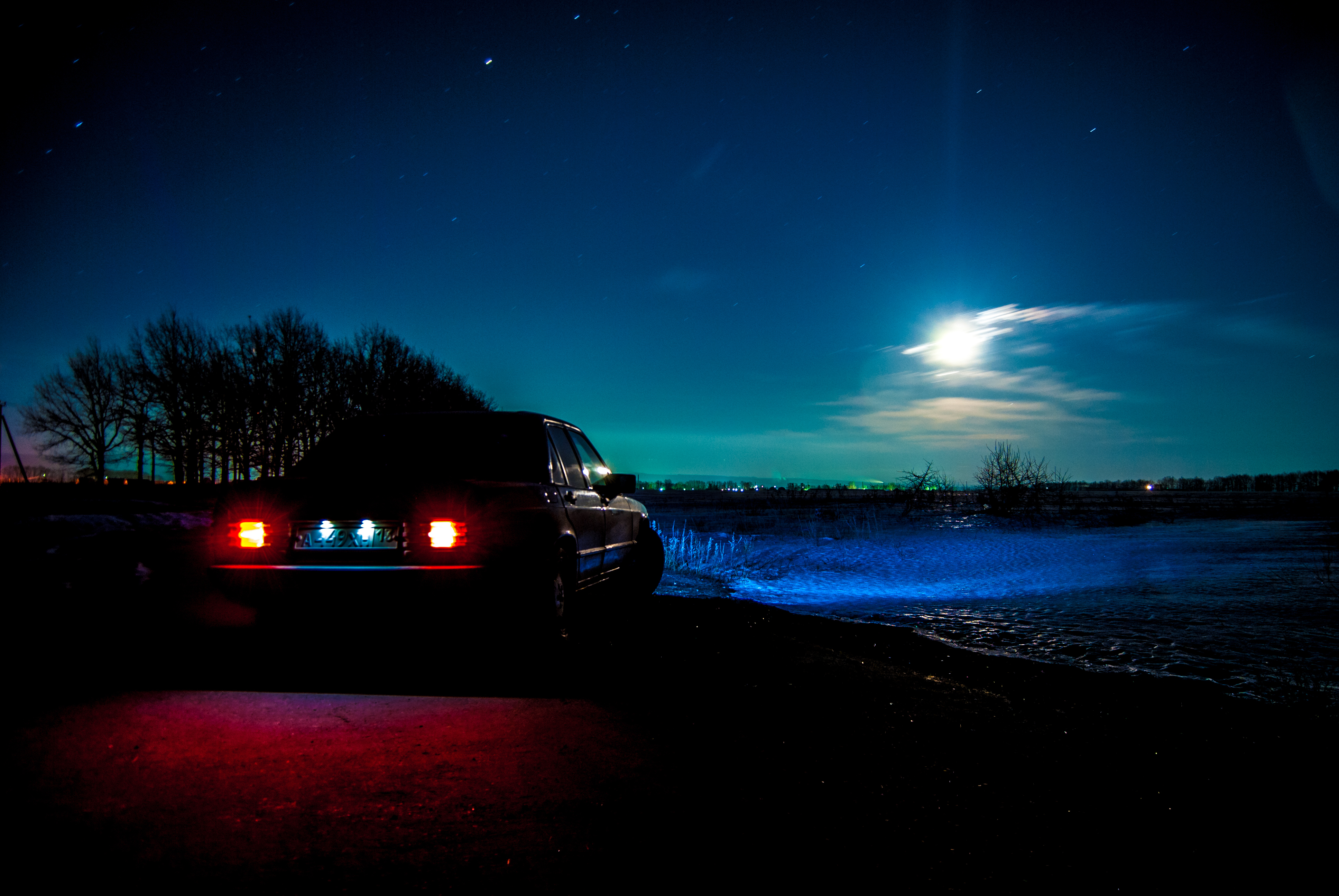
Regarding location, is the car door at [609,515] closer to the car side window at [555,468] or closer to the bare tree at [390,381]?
the car side window at [555,468]

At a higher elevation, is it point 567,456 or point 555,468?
point 567,456

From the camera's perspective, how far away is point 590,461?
23.0ft

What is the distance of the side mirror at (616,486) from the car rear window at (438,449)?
104cm

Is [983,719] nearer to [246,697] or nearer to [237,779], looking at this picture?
[237,779]

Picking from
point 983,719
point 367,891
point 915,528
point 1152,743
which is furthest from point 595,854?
point 915,528

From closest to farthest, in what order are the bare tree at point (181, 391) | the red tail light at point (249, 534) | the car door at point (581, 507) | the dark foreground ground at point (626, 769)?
the dark foreground ground at point (626, 769)
the red tail light at point (249, 534)
the car door at point (581, 507)
the bare tree at point (181, 391)

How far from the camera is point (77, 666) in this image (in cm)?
499

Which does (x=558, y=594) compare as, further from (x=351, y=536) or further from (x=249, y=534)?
(x=249, y=534)

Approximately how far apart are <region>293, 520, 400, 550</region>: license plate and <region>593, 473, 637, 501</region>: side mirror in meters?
2.37

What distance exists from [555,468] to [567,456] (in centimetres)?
60

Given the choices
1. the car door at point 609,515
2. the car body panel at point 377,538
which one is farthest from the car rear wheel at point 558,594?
the car door at point 609,515

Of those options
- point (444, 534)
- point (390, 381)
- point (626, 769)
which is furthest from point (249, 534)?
point (390, 381)

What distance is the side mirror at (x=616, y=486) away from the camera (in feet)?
21.0

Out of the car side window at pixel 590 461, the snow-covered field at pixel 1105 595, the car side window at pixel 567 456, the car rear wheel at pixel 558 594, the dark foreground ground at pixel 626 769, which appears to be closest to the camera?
the dark foreground ground at pixel 626 769
